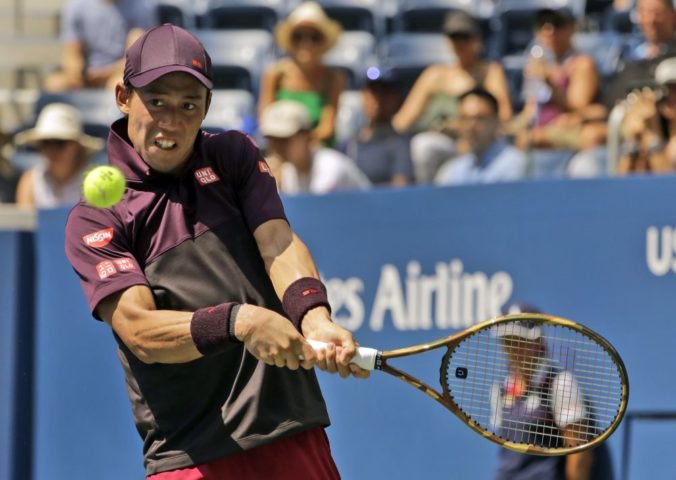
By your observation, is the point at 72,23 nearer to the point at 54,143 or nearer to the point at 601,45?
the point at 54,143

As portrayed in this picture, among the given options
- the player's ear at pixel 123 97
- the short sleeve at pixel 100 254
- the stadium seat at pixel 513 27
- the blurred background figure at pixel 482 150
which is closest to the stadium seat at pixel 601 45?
the stadium seat at pixel 513 27

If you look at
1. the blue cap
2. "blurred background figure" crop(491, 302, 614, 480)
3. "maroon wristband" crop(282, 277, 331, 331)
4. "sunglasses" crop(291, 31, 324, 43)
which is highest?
"sunglasses" crop(291, 31, 324, 43)

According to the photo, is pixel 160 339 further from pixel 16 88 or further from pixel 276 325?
pixel 16 88

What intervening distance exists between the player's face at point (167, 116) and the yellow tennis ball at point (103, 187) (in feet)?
0.49

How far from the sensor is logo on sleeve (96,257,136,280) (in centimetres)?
371

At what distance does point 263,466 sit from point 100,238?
31.6 inches

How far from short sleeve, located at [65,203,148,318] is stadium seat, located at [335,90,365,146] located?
4.59 metres

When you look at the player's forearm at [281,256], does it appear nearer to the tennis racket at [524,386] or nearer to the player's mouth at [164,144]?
the player's mouth at [164,144]

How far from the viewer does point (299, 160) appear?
7.36 metres

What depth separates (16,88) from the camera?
1058 centimetres

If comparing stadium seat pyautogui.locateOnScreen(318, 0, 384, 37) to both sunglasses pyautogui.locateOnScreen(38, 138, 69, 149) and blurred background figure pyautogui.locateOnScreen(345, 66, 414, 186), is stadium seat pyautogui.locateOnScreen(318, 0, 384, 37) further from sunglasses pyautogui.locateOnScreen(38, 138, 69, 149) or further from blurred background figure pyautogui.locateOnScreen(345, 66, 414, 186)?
sunglasses pyautogui.locateOnScreen(38, 138, 69, 149)

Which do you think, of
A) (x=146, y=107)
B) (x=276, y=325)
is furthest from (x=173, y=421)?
(x=146, y=107)

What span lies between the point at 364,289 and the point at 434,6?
3836mm

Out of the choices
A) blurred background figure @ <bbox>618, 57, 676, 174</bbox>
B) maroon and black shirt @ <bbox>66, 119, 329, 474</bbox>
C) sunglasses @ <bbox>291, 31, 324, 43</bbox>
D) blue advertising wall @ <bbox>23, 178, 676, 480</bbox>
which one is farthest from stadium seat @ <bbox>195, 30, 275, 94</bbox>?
maroon and black shirt @ <bbox>66, 119, 329, 474</bbox>
